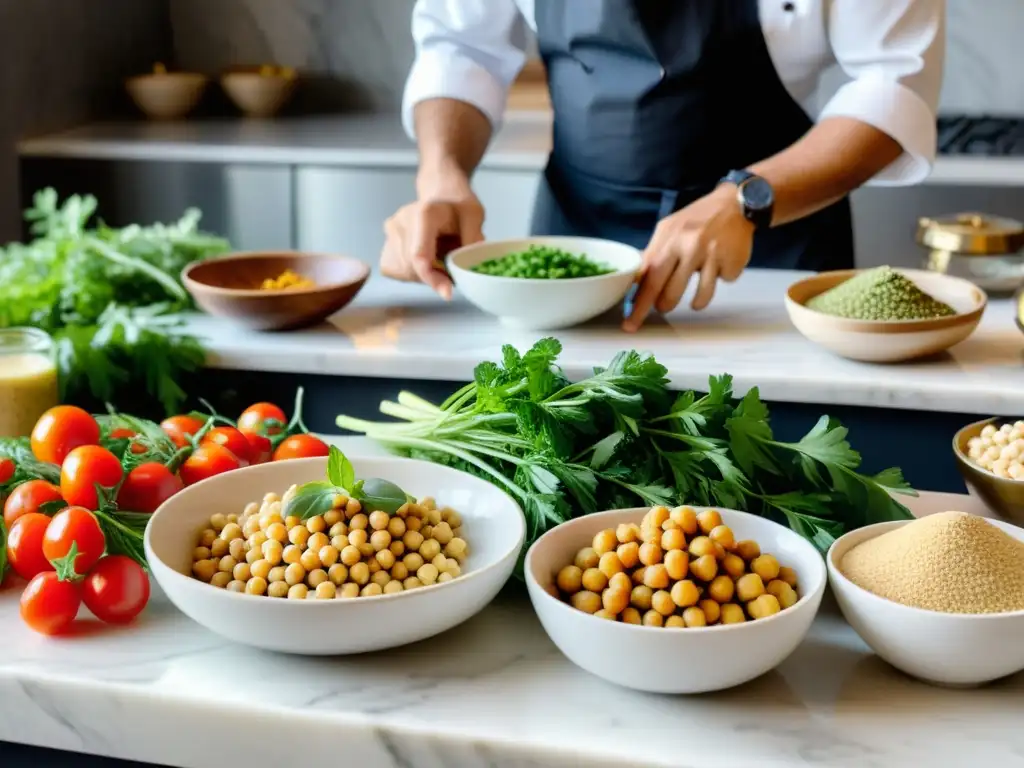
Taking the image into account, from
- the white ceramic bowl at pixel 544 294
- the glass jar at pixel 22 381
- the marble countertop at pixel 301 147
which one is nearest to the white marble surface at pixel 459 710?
the glass jar at pixel 22 381

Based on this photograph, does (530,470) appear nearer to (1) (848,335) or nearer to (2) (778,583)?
(2) (778,583)

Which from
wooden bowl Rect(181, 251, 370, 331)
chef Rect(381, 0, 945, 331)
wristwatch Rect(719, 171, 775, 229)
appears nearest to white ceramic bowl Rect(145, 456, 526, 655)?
wooden bowl Rect(181, 251, 370, 331)

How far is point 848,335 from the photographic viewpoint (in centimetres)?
165

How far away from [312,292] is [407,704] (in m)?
0.98

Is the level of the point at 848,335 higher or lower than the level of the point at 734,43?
lower

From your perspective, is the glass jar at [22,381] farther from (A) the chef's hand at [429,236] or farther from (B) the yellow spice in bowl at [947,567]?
(B) the yellow spice in bowl at [947,567]

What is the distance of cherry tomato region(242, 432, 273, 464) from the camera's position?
129cm

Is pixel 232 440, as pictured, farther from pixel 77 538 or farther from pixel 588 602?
pixel 588 602

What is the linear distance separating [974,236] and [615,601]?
143 cm

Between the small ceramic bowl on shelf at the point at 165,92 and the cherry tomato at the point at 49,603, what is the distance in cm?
291

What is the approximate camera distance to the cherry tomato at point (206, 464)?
1.19 metres

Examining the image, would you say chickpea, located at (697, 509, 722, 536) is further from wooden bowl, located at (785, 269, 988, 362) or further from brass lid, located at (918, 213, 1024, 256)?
brass lid, located at (918, 213, 1024, 256)

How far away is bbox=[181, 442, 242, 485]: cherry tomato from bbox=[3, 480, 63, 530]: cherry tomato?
13 cm

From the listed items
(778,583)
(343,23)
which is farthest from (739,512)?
(343,23)
